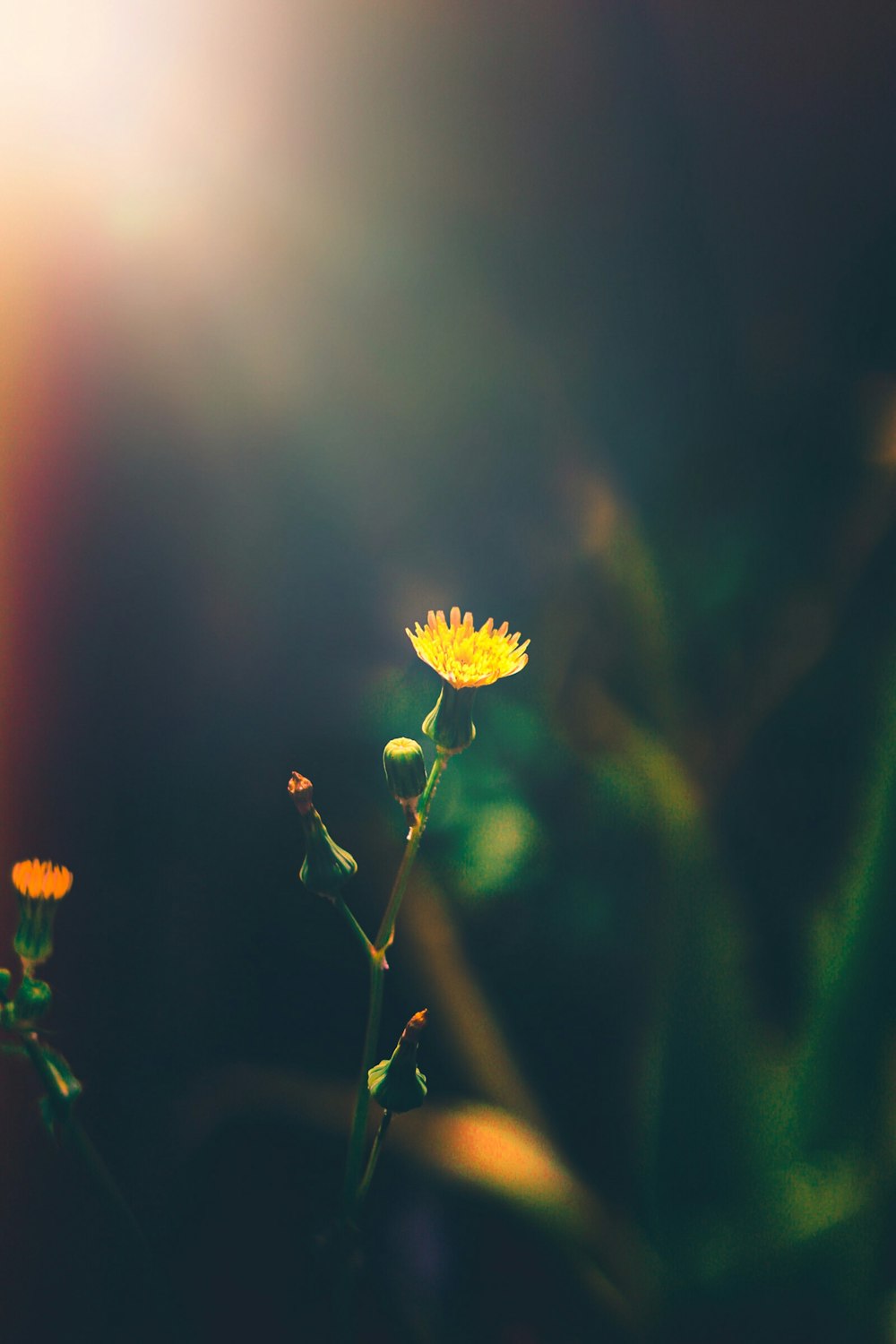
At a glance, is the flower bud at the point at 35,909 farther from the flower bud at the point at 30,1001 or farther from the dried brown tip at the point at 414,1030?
the dried brown tip at the point at 414,1030

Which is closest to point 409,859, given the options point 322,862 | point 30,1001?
point 322,862

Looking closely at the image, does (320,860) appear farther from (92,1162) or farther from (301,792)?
(92,1162)

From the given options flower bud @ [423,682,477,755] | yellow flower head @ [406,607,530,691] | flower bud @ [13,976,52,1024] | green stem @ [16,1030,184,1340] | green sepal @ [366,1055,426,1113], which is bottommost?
green stem @ [16,1030,184,1340]

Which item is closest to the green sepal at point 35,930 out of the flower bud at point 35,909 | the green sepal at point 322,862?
the flower bud at point 35,909

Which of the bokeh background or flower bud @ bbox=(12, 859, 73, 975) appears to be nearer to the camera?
flower bud @ bbox=(12, 859, 73, 975)

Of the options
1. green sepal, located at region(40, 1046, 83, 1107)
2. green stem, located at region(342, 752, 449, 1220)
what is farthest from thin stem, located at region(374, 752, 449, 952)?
green sepal, located at region(40, 1046, 83, 1107)

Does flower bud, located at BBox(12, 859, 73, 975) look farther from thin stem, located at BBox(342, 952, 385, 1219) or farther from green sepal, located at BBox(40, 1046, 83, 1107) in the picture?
thin stem, located at BBox(342, 952, 385, 1219)

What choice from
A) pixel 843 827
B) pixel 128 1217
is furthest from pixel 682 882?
pixel 128 1217
